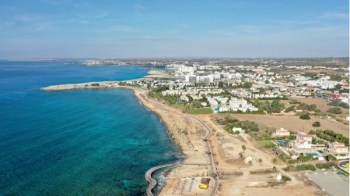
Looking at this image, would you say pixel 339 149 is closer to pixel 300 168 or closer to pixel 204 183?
pixel 300 168

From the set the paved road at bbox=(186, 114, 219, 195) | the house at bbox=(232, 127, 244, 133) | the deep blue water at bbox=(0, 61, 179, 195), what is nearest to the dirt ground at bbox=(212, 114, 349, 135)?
the house at bbox=(232, 127, 244, 133)

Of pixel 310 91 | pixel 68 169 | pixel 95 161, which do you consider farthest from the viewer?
pixel 310 91

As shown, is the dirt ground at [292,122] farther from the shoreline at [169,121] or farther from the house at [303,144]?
the house at [303,144]

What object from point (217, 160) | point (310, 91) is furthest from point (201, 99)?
point (217, 160)

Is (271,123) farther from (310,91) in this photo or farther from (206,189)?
(310,91)

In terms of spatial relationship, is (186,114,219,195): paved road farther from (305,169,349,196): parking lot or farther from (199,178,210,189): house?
(305,169,349,196): parking lot

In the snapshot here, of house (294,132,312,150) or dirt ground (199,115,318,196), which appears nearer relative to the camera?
dirt ground (199,115,318,196)
